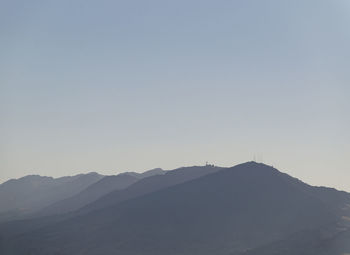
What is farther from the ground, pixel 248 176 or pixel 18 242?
pixel 248 176

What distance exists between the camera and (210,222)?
6275 inches

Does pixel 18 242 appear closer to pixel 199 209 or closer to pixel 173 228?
pixel 173 228

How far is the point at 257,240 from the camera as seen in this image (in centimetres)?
13662

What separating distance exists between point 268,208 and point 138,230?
44.8m

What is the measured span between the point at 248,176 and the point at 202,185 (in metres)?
18.5

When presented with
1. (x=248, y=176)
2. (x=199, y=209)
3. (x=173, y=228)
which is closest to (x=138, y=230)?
(x=173, y=228)

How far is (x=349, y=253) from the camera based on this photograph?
321ft

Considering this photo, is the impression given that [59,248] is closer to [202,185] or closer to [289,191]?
[202,185]

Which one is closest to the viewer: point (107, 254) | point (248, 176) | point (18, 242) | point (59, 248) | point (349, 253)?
point (349, 253)

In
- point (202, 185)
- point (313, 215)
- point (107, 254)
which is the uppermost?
point (202, 185)

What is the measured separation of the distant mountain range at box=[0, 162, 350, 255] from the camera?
446ft

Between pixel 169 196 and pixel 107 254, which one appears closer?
pixel 107 254

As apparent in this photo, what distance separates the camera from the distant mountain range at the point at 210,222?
446 ft

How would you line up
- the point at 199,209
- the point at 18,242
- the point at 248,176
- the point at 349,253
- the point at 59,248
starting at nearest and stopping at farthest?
the point at 349,253
the point at 59,248
the point at 18,242
the point at 199,209
the point at 248,176
